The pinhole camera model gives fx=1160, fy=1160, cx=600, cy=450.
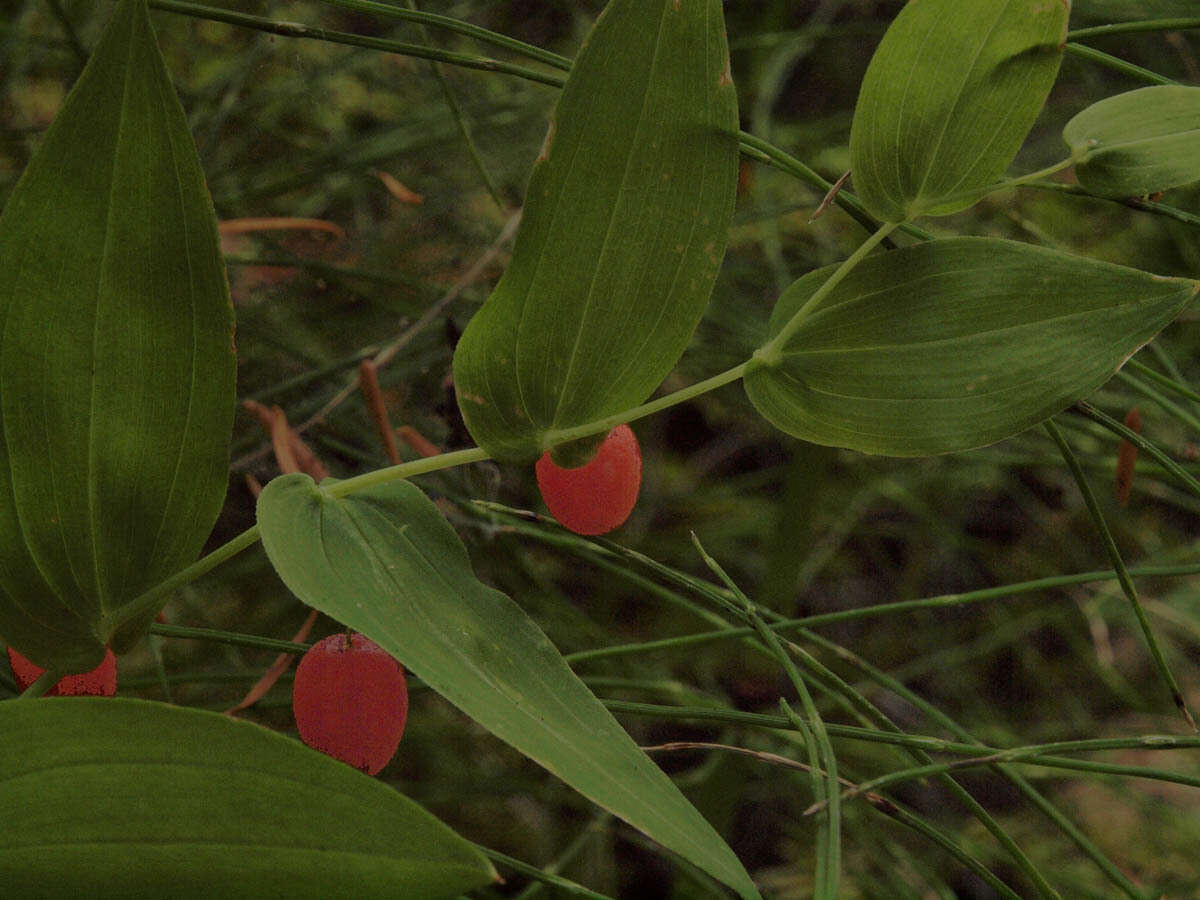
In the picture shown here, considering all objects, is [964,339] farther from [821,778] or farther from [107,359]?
[107,359]

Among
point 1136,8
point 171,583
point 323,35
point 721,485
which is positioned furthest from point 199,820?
point 721,485

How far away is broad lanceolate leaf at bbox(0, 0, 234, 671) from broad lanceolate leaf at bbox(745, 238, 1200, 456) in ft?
0.64

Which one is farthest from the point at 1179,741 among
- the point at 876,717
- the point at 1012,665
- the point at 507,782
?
the point at 1012,665

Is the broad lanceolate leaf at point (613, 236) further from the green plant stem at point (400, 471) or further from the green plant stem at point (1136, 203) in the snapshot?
the green plant stem at point (1136, 203)

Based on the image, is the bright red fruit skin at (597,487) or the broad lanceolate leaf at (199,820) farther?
the bright red fruit skin at (597,487)

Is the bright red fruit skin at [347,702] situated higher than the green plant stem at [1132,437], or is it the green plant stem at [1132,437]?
the green plant stem at [1132,437]

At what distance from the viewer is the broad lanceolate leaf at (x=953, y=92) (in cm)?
36

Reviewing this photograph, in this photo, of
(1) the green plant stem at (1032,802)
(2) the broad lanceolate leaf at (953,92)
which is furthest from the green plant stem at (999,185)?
(1) the green plant stem at (1032,802)

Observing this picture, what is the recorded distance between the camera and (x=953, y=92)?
370 millimetres

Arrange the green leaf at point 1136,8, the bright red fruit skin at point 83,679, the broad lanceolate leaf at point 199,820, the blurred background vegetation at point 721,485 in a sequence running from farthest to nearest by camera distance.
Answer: the blurred background vegetation at point 721,485
the green leaf at point 1136,8
the bright red fruit skin at point 83,679
the broad lanceolate leaf at point 199,820

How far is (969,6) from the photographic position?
0.36m

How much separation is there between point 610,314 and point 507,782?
0.69 metres

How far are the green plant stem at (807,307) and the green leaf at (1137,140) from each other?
70 mm

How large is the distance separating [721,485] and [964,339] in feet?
3.57
